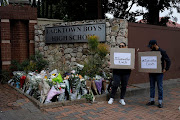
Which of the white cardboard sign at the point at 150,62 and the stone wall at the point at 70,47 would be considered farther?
the stone wall at the point at 70,47

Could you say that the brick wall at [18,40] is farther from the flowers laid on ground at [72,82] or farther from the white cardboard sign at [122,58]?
the white cardboard sign at [122,58]

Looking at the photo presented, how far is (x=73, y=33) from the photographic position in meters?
7.71

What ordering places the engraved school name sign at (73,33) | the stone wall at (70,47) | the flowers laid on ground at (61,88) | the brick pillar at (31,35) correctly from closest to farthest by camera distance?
the flowers laid on ground at (61,88) → the stone wall at (70,47) → the engraved school name sign at (73,33) → the brick pillar at (31,35)

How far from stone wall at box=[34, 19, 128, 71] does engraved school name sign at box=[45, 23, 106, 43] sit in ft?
0.49

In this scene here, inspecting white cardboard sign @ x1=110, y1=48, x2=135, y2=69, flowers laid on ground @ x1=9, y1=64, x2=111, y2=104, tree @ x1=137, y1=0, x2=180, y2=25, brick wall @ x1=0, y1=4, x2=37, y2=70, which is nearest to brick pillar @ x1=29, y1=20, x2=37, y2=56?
brick wall @ x1=0, y1=4, x2=37, y2=70

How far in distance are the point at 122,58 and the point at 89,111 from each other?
1.60 metres

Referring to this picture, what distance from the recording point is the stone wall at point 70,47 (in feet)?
22.8

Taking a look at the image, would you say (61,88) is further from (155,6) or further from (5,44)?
(155,6)

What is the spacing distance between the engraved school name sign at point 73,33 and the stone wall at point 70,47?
0.49ft

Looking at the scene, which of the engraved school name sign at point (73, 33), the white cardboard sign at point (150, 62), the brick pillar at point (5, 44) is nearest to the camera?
the white cardboard sign at point (150, 62)

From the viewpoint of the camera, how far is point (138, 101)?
5812 millimetres

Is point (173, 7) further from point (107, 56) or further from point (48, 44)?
point (48, 44)

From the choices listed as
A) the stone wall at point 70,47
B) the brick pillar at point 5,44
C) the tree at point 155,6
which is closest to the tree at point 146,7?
the tree at point 155,6

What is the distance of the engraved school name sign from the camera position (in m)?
7.14
